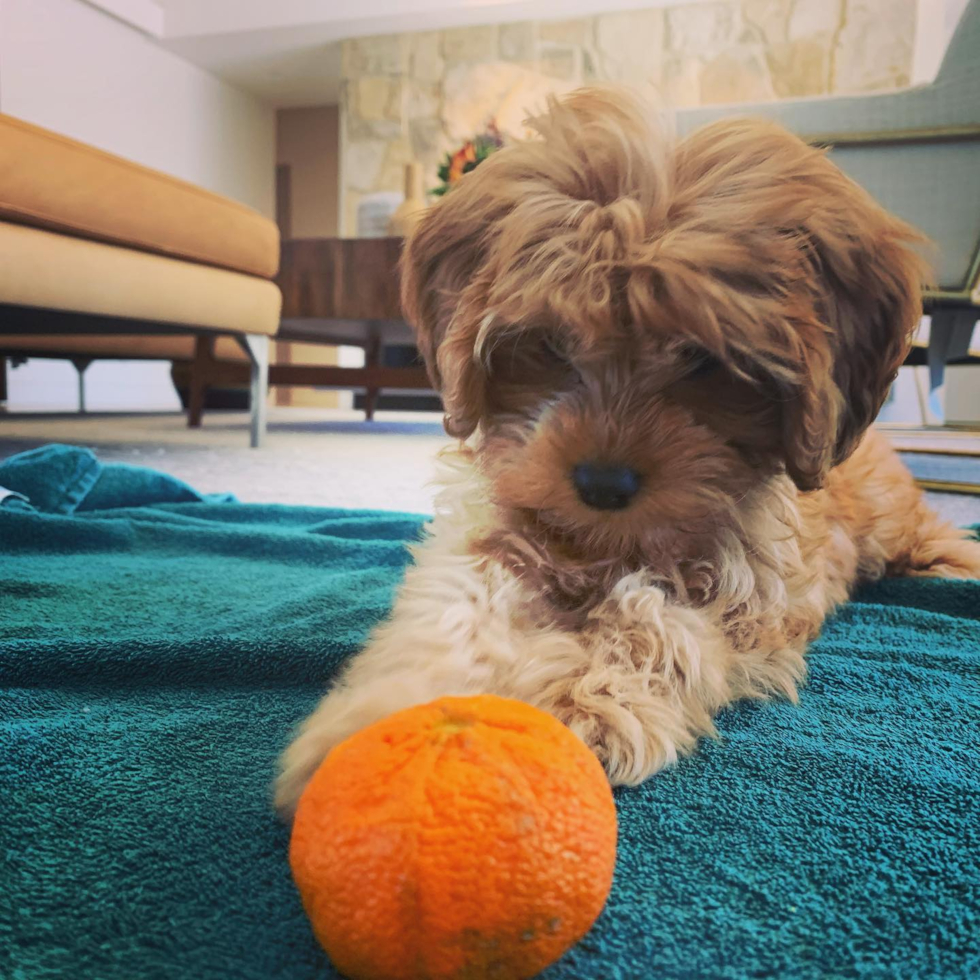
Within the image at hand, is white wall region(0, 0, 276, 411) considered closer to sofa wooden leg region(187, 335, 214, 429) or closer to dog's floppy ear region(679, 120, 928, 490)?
sofa wooden leg region(187, 335, 214, 429)

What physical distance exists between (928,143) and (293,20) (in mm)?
8063

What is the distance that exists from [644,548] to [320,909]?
632 millimetres

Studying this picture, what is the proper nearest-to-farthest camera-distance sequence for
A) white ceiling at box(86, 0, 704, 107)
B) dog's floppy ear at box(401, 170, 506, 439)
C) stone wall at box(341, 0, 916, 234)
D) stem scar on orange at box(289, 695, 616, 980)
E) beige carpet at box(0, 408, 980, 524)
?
stem scar on orange at box(289, 695, 616, 980)
dog's floppy ear at box(401, 170, 506, 439)
beige carpet at box(0, 408, 980, 524)
stone wall at box(341, 0, 916, 234)
white ceiling at box(86, 0, 704, 107)

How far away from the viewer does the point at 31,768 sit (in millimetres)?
829

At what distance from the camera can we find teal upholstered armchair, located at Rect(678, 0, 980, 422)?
3.03m

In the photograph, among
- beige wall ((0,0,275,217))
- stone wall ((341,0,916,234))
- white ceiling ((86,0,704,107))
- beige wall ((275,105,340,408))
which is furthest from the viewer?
beige wall ((275,105,340,408))

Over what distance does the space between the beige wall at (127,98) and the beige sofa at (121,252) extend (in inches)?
217

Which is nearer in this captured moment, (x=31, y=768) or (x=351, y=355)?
(x=31, y=768)

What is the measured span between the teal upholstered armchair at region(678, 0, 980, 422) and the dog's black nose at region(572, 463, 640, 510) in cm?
244

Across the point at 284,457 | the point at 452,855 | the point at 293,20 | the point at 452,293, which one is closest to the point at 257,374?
the point at 284,457

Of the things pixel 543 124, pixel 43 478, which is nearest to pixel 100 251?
pixel 43 478

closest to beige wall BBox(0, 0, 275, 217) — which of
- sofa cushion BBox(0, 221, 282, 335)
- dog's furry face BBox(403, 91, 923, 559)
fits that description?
sofa cushion BBox(0, 221, 282, 335)

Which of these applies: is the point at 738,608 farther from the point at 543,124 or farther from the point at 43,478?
the point at 43,478

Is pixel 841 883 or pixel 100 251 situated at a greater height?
pixel 100 251
